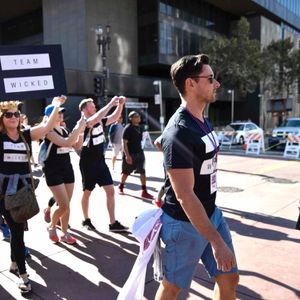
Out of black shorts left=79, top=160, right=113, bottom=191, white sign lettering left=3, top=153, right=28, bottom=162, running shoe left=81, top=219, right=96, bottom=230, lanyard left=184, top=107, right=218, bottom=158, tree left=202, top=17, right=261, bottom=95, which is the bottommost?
running shoe left=81, top=219, right=96, bottom=230

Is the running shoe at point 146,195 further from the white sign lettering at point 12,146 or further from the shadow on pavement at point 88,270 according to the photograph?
the white sign lettering at point 12,146

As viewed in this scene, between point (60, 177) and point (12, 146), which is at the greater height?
point (12, 146)

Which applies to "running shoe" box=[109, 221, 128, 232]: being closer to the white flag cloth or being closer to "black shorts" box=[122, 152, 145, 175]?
"black shorts" box=[122, 152, 145, 175]

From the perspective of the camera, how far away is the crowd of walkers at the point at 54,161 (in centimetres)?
378

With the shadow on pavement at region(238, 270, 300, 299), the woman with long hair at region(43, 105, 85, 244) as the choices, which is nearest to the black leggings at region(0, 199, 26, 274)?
the woman with long hair at region(43, 105, 85, 244)

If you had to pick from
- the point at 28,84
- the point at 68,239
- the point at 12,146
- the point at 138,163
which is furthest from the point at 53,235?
the point at 138,163

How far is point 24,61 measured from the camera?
3.95m

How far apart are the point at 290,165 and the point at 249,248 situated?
8.56m

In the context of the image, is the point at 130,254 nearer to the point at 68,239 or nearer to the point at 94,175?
the point at 68,239

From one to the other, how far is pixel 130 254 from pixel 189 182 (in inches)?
104

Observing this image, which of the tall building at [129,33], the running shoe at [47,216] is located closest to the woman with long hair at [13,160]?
the running shoe at [47,216]

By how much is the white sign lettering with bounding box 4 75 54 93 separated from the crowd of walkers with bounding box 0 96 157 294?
0.16 m

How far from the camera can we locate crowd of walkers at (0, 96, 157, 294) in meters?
3.78

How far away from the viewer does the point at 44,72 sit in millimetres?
4000
